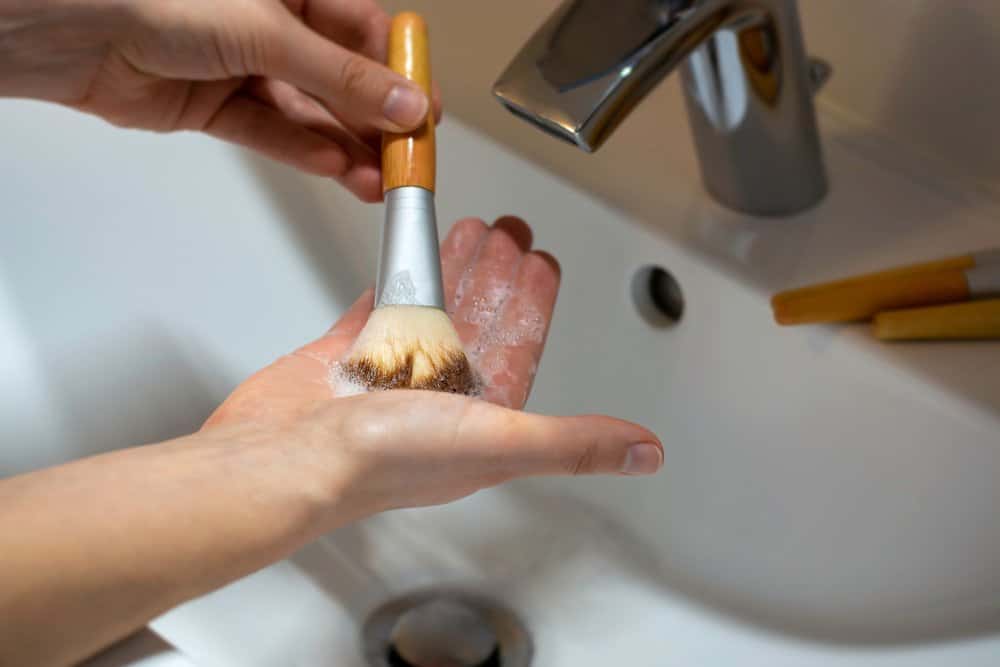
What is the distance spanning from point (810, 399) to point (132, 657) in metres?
0.29

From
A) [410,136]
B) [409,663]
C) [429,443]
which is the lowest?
[409,663]

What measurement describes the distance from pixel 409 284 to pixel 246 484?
123 millimetres

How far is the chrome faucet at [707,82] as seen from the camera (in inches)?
15.0

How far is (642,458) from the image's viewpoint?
13.6 inches

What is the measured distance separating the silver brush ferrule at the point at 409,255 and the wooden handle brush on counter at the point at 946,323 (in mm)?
182

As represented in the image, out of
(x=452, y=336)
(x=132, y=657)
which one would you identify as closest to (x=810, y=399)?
(x=452, y=336)

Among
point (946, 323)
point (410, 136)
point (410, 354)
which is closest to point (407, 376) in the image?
point (410, 354)

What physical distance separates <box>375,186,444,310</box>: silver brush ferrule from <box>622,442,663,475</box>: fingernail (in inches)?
4.4

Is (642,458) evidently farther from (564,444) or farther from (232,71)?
(232,71)

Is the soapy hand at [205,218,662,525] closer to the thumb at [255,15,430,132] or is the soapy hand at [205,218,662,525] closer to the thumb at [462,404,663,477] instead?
the thumb at [462,404,663,477]

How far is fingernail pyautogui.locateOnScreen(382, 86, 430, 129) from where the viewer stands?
1.41 ft

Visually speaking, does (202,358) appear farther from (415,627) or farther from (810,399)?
(810,399)

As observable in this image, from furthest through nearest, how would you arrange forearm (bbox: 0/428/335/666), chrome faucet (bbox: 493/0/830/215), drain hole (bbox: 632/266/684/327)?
drain hole (bbox: 632/266/684/327) → chrome faucet (bbox: 493/0/830/215) → forearm (bbox: 0/428/335/666)

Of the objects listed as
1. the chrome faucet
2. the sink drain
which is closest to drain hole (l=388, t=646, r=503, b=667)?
the sink drain
